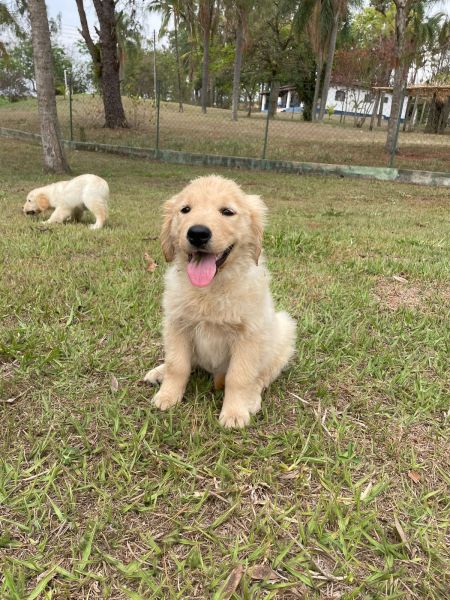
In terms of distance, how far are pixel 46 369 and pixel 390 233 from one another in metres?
4.85

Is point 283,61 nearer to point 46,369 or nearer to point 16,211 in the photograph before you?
point 16,211

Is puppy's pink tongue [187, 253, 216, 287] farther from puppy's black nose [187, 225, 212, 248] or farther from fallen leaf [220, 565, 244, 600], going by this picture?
fallen leaf [220, 565, 244, 600]

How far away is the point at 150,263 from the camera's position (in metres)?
4.30

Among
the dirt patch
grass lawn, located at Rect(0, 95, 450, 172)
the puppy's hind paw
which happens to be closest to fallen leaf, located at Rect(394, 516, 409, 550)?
the puppy's hind paw

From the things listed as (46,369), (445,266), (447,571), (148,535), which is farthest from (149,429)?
(445,266)

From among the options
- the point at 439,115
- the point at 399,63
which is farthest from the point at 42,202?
the point at 439,115

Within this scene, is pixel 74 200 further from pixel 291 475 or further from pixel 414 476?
pixel 414 476

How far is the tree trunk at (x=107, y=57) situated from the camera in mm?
15344

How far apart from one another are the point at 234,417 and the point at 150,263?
250cm

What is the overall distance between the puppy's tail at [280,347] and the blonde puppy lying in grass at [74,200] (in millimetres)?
3986

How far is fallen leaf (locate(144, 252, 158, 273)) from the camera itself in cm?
413

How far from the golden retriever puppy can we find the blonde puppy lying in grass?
3.91 meters

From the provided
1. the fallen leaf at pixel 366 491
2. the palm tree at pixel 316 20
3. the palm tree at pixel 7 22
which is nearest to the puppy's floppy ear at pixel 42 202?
the fallen leaf at pixel 366 491

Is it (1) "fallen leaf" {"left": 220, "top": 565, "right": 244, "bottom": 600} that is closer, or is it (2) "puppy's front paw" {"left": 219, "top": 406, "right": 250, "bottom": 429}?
(1) "fallen leaf" {"left": 220, "top": 565, "right": 244, "bottom": 600}
